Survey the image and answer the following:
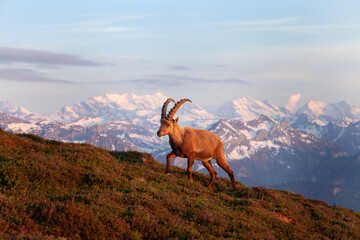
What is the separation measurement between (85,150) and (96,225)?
42.8 ft

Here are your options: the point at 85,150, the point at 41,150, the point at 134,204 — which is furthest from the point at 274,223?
the point at 41,150

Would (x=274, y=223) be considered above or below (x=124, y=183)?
below

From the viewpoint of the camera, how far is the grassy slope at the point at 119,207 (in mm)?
10508

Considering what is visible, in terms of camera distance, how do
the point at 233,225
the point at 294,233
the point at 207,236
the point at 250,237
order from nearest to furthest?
1. the point at 207,236
2. the point at 250,237
3. the point at 233,225
4. the point at 294,233

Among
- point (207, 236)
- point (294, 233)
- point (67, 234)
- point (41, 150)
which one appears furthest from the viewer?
point (41, 150)

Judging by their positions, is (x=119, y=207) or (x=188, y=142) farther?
(x=188, y=142)

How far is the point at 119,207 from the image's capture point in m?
12.5

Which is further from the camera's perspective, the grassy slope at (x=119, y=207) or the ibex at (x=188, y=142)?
the ibex at (x=188, y=142)

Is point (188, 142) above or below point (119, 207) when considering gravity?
above

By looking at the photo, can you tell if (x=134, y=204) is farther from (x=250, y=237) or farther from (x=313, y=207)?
(x=313, y=207)

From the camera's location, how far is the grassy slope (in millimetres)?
10508

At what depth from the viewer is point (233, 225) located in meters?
13.7

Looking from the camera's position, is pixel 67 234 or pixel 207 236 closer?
pixel 67 234

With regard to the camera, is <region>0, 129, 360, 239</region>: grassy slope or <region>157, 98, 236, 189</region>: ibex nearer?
<region>0, 129, 360, 239</region>: grassy slope
